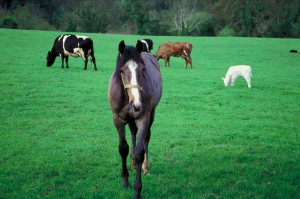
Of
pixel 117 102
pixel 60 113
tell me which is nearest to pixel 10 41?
pixel 60 113

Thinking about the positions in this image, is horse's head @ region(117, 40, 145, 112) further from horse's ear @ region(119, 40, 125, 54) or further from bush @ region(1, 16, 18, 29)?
bush @ region(1, 16, 18, 29)

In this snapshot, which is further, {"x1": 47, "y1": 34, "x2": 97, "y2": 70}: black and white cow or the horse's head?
{"x1": 47, "y1": 34, "x2": 97, "y2": 70}: black and white cow

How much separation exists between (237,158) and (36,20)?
229ft

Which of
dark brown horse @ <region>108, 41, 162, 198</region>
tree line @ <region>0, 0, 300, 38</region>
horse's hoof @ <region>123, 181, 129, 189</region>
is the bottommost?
horse's hoof @ <region>123, 181, 129, 189</region>

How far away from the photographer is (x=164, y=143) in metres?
7.34

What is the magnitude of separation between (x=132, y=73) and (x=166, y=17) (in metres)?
80.5

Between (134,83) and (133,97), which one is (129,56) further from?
(133,97)

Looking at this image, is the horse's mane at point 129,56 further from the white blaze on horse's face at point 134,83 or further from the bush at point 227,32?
the bush at point 227,32

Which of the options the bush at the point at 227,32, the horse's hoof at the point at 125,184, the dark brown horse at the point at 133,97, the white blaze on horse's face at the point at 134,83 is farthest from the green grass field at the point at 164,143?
the bush at the point at 227,32

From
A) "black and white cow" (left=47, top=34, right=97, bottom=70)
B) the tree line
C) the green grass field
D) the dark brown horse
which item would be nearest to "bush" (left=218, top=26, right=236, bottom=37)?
the tree line

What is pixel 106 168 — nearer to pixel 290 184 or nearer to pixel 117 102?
pixel 117 102

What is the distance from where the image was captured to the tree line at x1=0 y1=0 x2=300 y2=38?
66.8 meters

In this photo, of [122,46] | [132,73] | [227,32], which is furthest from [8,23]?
[132,73]

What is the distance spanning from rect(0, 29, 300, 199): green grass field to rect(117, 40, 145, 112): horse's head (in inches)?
61.7
